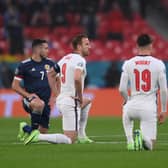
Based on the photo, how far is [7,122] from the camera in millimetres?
23094

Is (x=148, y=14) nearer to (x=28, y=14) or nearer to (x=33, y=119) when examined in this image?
(x=28, y=14)

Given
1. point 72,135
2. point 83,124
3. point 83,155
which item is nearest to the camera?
point 83,155

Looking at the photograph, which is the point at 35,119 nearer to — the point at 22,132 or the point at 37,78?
the point at 37,78

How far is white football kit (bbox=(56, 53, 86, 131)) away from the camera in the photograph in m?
15.0

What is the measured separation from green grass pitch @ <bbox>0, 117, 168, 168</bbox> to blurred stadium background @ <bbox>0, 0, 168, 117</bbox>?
1157cm

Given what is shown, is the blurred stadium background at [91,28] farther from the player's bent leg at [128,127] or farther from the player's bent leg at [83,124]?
the player's bent leg at [128,127]

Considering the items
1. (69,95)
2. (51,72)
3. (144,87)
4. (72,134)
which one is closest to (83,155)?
(144,87)

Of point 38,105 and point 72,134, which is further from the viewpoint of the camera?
point 38,105

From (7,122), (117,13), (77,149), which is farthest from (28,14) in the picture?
(77,149)

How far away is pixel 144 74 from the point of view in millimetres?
12961

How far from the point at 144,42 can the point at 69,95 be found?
107 inches

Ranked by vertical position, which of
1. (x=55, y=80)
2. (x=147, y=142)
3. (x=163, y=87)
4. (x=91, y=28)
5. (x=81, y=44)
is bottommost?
(x=147, y=142)

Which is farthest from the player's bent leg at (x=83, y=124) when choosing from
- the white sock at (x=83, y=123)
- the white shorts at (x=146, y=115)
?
the white shorts at (x=146, y=115)

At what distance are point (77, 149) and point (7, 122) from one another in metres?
9.84
